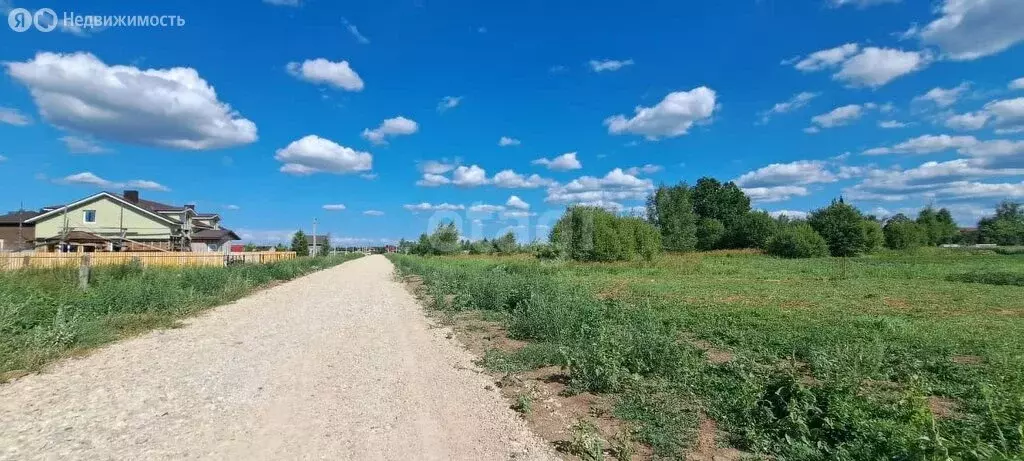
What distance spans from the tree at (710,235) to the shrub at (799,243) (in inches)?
774

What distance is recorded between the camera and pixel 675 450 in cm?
407

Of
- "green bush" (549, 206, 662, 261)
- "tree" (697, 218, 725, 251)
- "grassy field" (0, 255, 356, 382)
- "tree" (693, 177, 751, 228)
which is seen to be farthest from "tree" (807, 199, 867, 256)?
"grassy field" (0, 255, 356, 382)

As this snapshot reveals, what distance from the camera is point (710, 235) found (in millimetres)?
76000

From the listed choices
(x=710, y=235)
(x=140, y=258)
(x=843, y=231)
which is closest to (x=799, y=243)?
(x=843, y=231)

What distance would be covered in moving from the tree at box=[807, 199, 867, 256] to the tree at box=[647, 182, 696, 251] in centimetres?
1558

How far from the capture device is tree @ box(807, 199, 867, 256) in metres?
57.6

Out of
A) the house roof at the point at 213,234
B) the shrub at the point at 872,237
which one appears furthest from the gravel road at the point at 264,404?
the shrub at the point at 872,237

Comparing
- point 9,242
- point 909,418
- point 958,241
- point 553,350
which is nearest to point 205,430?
point 553,350

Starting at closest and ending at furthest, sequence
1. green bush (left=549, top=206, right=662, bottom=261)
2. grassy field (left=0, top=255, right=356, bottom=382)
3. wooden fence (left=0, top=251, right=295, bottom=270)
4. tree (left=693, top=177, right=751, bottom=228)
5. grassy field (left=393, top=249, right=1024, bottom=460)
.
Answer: grassy field (left=393, top=249, right=1024, bottom=460) → grassy field (left=0, top=255, right=356, bottom=382) → wooden fence (left=0, top=251, right=295, bottom=270) → green bush (left=549, top=206, right=662, bottom=261) → tree (left=693, top=177, right=751, bottom=228)

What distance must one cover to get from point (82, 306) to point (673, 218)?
66843mm

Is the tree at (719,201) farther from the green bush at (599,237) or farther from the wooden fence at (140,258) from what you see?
the wooden fence at (140,258)

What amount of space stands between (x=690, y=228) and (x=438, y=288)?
5820 cm

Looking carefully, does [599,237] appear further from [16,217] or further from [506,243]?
[16,217]

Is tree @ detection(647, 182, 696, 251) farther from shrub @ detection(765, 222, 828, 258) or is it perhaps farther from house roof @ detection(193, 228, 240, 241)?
house roof @ detection(193, 228, 240, 241)
